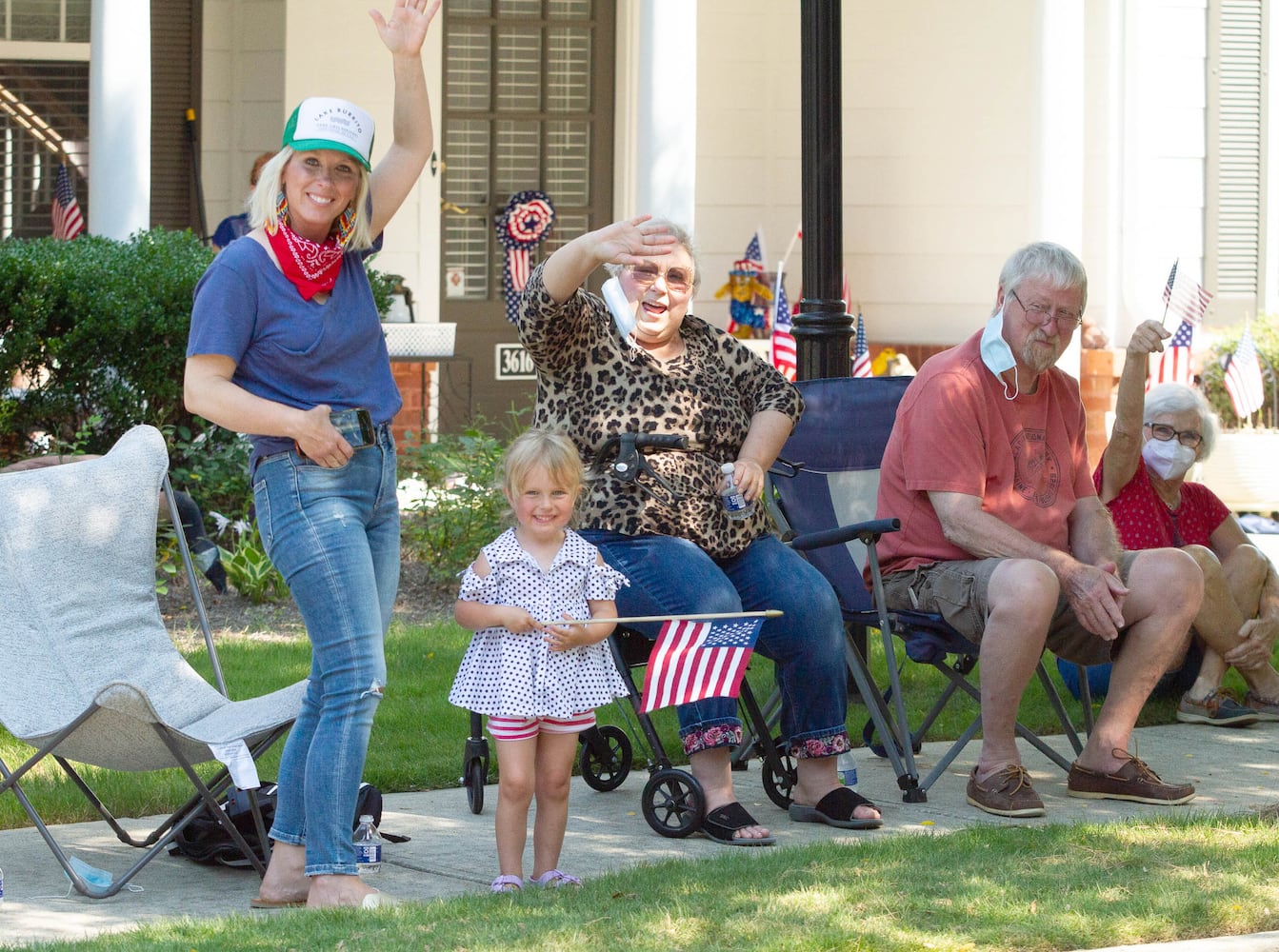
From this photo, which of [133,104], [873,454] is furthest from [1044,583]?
[133,104]

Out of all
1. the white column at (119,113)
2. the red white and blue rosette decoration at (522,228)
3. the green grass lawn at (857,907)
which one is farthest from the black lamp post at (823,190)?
the red white and blue rosette decoration at (522,228)

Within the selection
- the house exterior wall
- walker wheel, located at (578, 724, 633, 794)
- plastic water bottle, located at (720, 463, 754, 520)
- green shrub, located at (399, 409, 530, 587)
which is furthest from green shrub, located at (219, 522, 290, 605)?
the house exterior wall

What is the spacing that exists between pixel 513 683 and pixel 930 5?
414 inches

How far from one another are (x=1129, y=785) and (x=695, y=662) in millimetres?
1427

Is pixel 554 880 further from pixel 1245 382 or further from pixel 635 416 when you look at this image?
pixel 1245 382

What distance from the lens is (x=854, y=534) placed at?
4852 mm

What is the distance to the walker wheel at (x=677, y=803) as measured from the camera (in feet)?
14.7

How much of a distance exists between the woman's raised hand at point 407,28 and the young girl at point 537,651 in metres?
0.95

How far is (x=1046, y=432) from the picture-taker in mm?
5246

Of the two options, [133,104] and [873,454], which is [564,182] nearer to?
[133,104]

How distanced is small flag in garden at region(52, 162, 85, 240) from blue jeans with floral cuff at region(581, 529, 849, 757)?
7.34m

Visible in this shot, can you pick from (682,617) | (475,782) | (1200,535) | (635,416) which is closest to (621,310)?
(635,416)

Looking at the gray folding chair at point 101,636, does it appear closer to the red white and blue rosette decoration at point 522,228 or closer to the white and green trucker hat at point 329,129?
the white and green trucker hat at point 329,129

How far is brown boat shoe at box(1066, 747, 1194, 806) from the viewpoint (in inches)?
191
